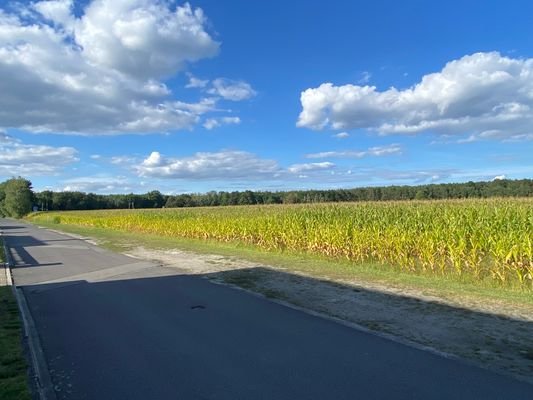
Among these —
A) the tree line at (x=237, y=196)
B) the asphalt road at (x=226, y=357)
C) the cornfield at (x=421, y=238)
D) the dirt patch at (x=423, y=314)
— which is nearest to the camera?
the asphalt road at (x=226, y=357)

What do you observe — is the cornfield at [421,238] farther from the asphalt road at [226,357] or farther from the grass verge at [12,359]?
the grass verge at [12,359]

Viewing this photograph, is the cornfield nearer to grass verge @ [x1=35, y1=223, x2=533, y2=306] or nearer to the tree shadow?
grass verge @ [x1=35, y1=223, x2=533, y2=306]

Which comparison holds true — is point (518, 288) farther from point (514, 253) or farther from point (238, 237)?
point (238, 237)

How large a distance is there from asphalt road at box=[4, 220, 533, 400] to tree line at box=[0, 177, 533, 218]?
3465cm

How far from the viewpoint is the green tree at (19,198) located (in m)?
99.9

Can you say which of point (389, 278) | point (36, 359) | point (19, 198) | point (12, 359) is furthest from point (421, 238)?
point (19, 198)

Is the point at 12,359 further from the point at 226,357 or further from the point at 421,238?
the point at 421,238

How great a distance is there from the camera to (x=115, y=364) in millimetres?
4922

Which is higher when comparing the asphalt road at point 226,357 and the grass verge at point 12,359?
the grass verge at point 12,359

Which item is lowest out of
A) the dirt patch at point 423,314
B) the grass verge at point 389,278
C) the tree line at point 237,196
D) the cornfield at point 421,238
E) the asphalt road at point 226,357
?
the grass verge at point 389,278

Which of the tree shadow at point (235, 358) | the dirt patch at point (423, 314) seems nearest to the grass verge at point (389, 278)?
the dirt patch at point (423, 314)

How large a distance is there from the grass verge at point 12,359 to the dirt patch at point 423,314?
4.39 meters

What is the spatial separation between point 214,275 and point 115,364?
6.68 m

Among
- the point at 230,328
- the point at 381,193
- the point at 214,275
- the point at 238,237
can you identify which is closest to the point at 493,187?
the point at 381,193
